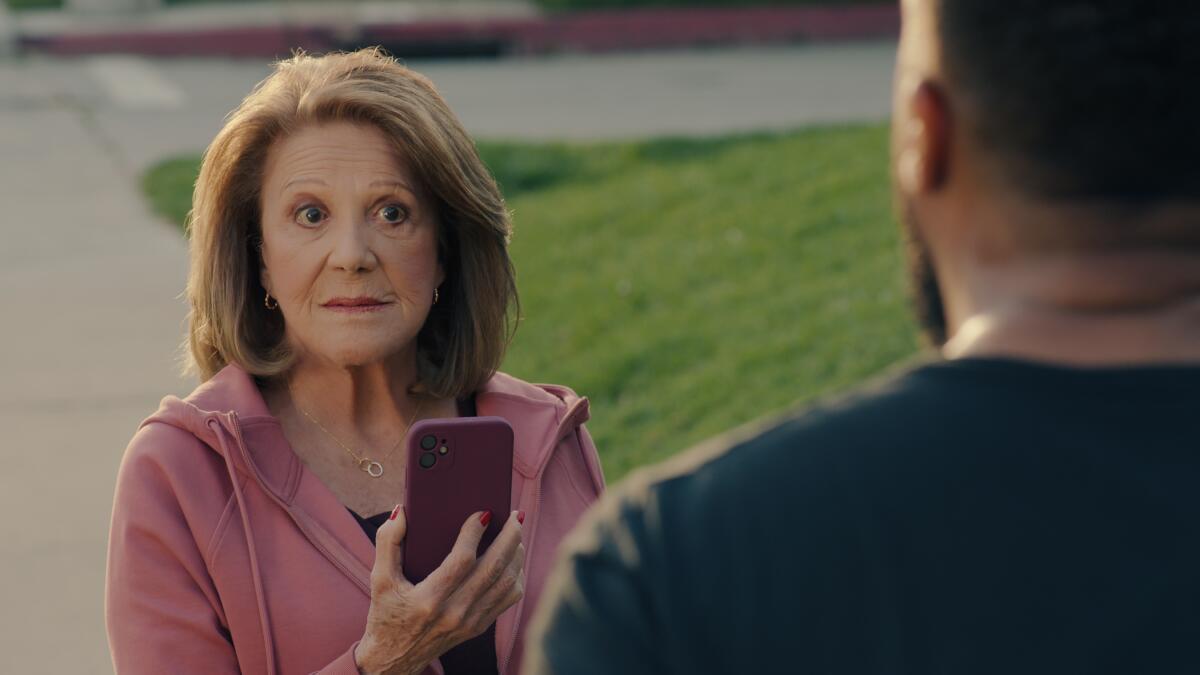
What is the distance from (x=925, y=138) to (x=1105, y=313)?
19 cm

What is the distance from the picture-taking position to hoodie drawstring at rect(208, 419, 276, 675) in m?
2.67

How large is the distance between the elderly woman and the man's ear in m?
1.32

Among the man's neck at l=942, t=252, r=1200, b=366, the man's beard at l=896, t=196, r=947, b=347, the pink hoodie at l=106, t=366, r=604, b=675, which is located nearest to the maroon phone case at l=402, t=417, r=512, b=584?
the pink hoodie at l=106, t=366, r=604, b=675

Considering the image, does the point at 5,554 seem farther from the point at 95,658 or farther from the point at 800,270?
the point at 800,270

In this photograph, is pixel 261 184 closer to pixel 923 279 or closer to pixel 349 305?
pixel 349 305

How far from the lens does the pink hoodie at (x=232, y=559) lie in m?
2.64

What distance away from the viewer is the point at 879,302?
7.33 meters

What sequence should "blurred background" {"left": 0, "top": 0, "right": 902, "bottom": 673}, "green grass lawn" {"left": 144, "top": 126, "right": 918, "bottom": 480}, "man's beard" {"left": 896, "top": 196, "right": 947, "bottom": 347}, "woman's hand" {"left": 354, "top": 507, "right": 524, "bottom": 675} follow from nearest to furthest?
"man's beard" {"left": 896, "top": 196, "right": 947, "bottom": 347}, "woman's hand" {"left": 354, "top": 507, "right": 524, "bottom": 675}, "blurred background" {"left": 0, "top": 0, "right": 902, "bottom": 673}, "green grass lawn" {"left": 144, "top": 126, "right": 918, "bottom": 480}

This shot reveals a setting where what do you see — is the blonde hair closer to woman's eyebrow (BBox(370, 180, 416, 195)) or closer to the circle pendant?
woman's eyebrow (BBox(370, 180, 416, 195))

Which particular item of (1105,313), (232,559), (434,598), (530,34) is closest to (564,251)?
(232,559)

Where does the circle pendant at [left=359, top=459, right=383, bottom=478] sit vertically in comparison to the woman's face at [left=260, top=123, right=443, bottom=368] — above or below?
below

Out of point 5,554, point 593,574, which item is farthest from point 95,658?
point 593,574

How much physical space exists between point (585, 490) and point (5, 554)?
3660 millimetres

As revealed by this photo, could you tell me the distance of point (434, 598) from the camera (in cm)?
256
